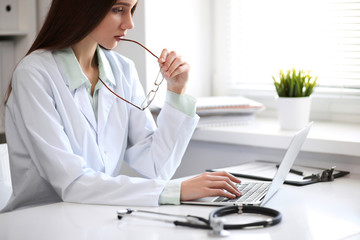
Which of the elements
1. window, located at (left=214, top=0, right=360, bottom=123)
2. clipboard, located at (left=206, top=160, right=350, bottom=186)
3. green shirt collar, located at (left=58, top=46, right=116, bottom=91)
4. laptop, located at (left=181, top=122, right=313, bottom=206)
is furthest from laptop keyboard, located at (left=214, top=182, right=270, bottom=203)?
window, located at (left=214, top=0, right=360, bottom=123)

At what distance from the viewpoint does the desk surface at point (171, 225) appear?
3.69 feet

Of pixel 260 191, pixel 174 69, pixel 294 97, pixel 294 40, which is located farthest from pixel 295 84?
pixel 260 191

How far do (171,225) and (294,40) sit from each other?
1.40 m

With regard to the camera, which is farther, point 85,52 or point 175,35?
point 175,35

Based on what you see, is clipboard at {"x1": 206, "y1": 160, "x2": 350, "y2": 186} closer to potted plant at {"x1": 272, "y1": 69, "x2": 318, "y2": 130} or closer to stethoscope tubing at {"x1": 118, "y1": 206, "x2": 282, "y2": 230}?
potted plant at {"x1": 272, "y1": 69, "x2": 318, "y2": 130}

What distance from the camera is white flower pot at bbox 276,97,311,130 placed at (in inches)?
79.4

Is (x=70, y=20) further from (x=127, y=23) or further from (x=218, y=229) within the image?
(x=218, y=229)

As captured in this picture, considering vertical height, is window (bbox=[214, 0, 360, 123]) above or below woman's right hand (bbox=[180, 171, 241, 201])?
above

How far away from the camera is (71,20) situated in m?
1.58

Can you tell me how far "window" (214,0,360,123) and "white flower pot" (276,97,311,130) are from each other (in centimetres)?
26

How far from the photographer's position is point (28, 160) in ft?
5.16

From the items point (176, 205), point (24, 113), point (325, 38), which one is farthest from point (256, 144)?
point (24, 113)

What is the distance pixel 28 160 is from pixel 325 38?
129cm

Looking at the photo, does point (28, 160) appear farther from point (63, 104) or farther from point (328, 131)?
point (328, 131)
